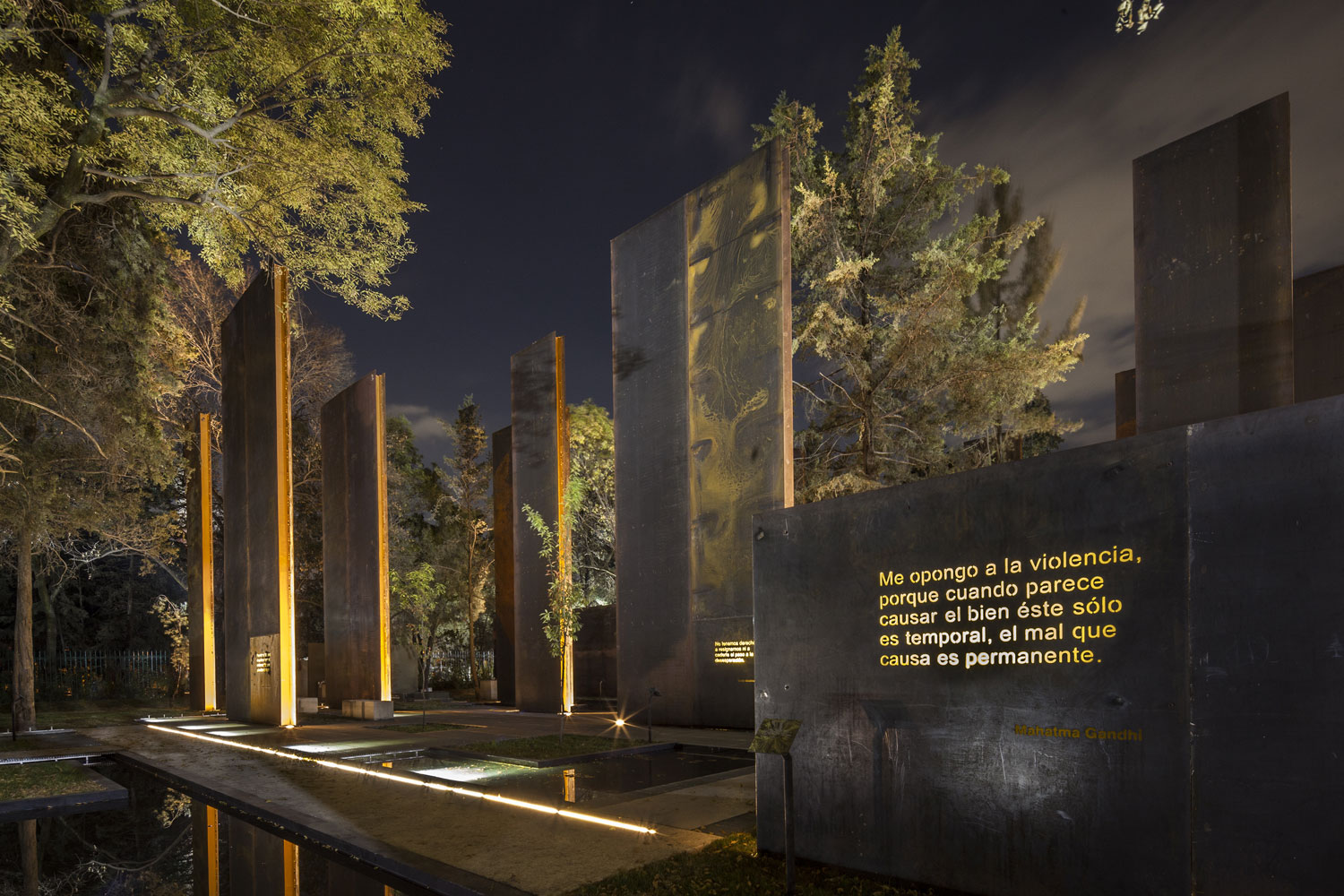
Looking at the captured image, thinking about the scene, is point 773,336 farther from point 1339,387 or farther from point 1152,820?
point 1152,820

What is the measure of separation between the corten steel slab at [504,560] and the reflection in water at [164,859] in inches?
503

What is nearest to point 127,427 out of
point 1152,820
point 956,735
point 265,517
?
point 265,517

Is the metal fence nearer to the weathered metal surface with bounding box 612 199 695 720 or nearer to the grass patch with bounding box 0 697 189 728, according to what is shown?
the grass patch with bounding box 0 697 189 728

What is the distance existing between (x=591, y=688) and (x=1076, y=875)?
20.4 m

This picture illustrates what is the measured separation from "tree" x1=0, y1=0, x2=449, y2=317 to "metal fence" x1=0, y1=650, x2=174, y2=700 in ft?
66.2

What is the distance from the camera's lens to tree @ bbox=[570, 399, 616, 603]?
27.7 m

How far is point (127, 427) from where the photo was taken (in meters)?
15.4

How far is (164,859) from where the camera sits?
7027 millimetres

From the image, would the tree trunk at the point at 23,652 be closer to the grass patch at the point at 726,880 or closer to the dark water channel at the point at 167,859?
the dark water channel at the point at 167,859

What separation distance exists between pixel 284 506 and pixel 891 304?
45.8ft

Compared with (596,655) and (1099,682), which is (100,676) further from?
(1099,682)

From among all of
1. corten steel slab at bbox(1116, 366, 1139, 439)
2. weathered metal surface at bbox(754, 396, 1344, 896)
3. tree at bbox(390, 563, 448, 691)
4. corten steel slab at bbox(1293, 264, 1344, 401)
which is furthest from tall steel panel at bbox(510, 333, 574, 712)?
corten steel slab at bbox(1293, 264, 1344, 401)

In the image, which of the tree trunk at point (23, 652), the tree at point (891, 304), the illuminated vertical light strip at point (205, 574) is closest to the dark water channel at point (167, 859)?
the tree at point (891, 304)

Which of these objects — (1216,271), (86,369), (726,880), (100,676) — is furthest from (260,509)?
(1216,271)
